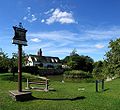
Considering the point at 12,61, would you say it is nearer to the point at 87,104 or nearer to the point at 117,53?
the point at 117,53

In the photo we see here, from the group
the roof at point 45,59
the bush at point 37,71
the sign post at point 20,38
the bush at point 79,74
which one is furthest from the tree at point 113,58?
the roof at point 45,59

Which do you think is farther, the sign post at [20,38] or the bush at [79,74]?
the bush at [79,74]

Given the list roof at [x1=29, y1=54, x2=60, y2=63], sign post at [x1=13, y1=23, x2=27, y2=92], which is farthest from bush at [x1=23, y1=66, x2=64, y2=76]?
sign post at [x1=13, y1=23, x2=27, y2=92]

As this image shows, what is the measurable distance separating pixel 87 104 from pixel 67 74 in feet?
161

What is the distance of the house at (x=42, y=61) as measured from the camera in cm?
11230

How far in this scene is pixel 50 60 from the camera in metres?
125

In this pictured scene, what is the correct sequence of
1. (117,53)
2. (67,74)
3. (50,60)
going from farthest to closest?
(50,60)
(67,74)
(117,53)

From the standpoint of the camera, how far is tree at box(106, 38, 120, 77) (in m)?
26.1

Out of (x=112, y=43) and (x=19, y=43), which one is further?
(x=112, y=43)

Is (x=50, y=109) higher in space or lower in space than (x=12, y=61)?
lower

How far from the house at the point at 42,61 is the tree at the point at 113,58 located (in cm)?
8334

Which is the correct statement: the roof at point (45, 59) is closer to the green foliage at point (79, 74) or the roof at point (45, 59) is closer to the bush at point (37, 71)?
the bush at point (37, 71)

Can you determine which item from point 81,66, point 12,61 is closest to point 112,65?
point 12,61

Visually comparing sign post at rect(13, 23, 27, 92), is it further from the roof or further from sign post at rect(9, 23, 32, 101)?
the roof
